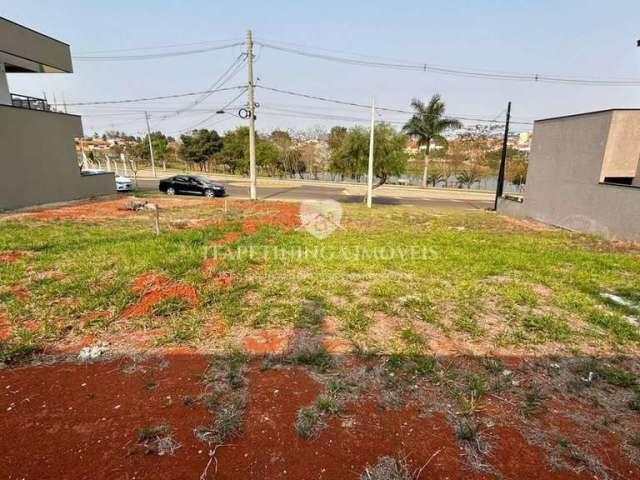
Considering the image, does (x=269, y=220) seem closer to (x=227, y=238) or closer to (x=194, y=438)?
(x=227, y=238)

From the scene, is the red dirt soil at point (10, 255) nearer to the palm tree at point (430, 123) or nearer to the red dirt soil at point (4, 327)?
the red dirt soil at point (4, 327)

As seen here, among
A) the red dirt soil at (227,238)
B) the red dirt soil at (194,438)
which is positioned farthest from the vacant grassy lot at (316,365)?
the red dirt soil at (227,238)

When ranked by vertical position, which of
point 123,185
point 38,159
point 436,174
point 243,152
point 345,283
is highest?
point 243,152

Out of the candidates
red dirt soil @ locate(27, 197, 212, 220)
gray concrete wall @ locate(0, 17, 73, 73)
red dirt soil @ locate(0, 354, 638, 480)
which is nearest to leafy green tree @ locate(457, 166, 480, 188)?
red dirt soil @ locate(27, 197, 212, 220)

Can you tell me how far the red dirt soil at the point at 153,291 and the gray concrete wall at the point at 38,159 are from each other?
11420 mm

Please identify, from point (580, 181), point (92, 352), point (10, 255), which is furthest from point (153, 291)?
point (580, 181)

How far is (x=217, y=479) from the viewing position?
1.97 meters

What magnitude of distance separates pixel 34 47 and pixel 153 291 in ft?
51.0

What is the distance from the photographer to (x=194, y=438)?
226 centimetres

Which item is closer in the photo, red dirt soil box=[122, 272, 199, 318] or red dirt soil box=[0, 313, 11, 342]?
red dirt soil box=[0, 313, 11, 342]

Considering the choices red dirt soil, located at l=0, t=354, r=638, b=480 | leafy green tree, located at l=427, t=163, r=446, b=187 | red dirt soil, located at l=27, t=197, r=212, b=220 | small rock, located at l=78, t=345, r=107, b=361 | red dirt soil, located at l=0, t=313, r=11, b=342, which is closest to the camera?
red dirt soil, located at l=0, t=354, r=638, b=480

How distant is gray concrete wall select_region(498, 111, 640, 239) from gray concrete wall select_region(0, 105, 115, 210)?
20.8 meters

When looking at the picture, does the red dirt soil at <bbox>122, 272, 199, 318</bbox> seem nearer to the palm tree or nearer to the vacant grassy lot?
the vacant grassy lot

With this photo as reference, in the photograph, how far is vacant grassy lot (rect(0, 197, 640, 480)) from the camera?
2162 mm
